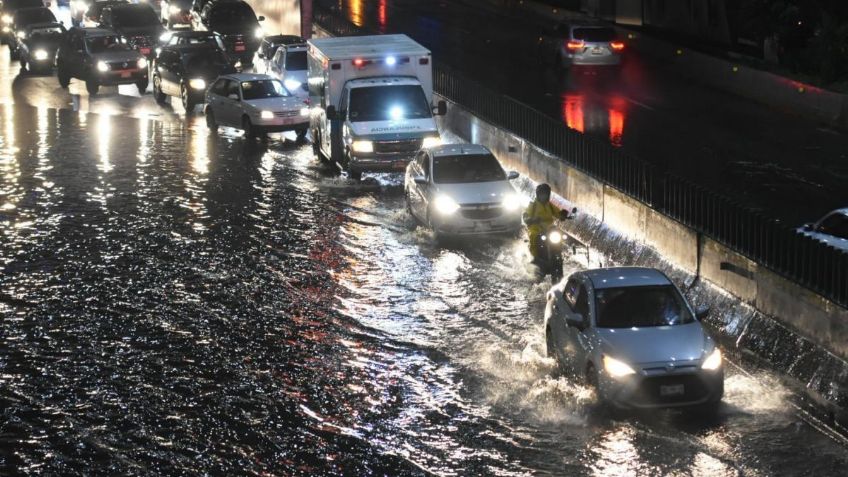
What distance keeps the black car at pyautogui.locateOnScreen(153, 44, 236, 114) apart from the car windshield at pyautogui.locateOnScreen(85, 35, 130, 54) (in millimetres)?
2360

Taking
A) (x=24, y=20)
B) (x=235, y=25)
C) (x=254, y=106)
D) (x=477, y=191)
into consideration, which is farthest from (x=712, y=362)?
(x=24, y=20)

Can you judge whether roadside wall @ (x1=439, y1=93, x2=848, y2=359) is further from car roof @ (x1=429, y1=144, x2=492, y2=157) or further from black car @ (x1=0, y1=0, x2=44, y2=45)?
black car @ (x1=0, y1=0, x2=44, y2=45)

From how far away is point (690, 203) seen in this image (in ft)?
67.8

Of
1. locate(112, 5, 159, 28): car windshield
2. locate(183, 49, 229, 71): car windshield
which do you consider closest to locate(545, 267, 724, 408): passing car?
locate(183, 49, 229, 71): car windshield

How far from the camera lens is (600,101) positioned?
125 feet

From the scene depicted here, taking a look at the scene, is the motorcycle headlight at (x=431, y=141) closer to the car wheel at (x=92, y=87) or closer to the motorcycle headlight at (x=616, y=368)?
the motorcycle headlight at (x=616, y=368)

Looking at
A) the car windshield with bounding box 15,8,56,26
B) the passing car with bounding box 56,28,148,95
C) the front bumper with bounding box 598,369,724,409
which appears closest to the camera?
the front bumper with bounding box 598,369,724,409

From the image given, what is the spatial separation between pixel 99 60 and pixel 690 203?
2690cm

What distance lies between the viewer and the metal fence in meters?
16.8

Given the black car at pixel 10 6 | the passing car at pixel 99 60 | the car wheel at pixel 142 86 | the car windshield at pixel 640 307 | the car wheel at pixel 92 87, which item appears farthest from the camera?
the black car at pixel 10 6

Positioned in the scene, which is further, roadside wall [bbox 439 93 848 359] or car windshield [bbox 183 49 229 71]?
car windshield [bbox 183 49 229 71]

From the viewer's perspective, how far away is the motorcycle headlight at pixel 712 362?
51.1 ft

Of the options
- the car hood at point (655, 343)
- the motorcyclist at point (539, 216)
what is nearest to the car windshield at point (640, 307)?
the car hood at point (655, 343)

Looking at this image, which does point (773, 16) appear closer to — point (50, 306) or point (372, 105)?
point (372, 105)
